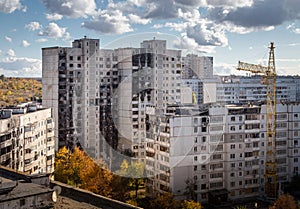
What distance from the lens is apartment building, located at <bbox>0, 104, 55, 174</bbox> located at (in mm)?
A: 5840

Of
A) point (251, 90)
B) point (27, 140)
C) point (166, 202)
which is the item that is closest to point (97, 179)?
point (166, 202)

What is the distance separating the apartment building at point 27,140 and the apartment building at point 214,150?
184 cm

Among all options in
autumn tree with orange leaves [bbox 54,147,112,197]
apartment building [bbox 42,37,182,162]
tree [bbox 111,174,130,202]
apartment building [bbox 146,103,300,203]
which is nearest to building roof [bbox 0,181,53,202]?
apartment building [bbox 146,103,300,203]

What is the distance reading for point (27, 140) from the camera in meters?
6.50

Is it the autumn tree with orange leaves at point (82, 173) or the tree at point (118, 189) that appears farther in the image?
the tree at point (118, 189)

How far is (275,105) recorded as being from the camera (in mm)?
8172

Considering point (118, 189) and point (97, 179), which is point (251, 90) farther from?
point (97, 179)

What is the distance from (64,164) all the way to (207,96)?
11.2ft

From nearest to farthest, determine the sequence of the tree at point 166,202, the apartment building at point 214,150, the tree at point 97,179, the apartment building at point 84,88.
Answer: the tree at point 166,202 < the tree at point 97,179 < the apartment building at point 214,150 < the apartment building at point 84,88

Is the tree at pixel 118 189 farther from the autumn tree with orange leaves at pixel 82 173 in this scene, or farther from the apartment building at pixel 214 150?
the apartment building at pixel 214 150

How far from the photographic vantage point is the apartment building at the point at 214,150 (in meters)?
6.87

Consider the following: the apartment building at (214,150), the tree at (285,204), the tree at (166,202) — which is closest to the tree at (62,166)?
the apartment building at (214,150)

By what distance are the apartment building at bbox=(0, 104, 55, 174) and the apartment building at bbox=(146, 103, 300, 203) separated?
6.05 feet

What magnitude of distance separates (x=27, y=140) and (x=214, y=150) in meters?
3.31
